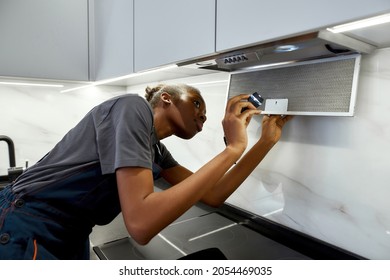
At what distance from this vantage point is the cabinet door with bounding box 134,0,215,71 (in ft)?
2.56

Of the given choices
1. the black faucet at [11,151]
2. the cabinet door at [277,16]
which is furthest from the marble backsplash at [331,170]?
the black faucet at [11,151]

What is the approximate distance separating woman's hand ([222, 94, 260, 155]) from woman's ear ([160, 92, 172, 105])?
0.59 feet

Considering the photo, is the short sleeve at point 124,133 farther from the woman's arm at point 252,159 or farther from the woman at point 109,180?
the woman's arm at point 252,159

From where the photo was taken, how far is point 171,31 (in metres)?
0.91

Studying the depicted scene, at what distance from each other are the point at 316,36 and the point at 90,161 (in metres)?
0.58

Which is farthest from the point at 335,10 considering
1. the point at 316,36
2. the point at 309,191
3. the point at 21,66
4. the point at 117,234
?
the point at 21,66

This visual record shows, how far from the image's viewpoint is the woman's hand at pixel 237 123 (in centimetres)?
79

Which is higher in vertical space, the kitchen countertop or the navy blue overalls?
the navy blue overalls

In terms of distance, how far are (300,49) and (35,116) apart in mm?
1574

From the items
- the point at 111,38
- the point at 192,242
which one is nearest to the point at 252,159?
the point at 192,242

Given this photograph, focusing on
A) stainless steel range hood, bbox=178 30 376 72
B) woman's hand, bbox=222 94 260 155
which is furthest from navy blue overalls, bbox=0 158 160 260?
stainless steel range hood, bbox=178 30 376 72

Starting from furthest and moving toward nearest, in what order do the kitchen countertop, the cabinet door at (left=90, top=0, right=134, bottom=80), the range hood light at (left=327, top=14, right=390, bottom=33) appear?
the cabinet door at (left=90, top=0, right=134, bottom=80), the kitchen countertop, the range hood light at (left=327, top=14, right=390, bottom=33)

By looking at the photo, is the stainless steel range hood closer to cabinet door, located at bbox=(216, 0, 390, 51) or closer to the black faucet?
cabinet door, located at bbox=(216, 0, 390, 51)

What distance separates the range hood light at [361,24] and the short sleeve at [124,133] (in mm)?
435
